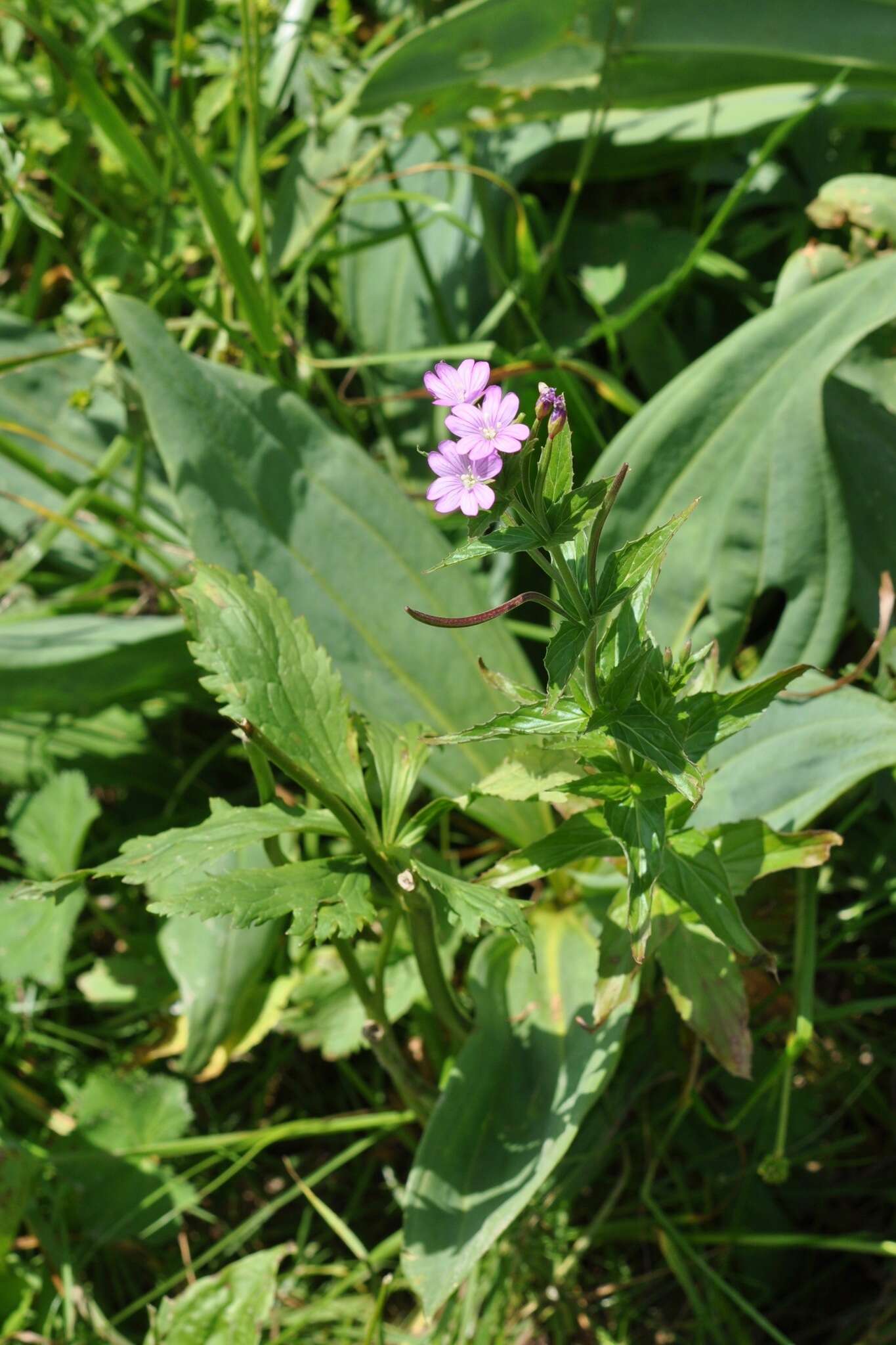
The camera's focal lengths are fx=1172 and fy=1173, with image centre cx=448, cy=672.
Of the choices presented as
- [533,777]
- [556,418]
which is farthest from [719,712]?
[556,418]

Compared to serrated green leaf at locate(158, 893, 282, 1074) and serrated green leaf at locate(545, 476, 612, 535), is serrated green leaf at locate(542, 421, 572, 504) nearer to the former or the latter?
serrated green leaf at locate(545, 476, 612, 535)

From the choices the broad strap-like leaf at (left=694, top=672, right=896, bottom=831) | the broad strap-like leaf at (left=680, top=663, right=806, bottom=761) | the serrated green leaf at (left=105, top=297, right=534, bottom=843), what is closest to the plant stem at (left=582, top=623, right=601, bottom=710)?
the broad strap-like leaf at (left=680, top=663, right=806, bottom=761)

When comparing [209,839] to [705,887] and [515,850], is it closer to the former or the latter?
[515,850]

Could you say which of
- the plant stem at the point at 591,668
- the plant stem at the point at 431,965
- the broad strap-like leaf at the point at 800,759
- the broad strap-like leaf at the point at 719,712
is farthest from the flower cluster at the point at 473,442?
the broad strap-like leaf at the point at 800,759

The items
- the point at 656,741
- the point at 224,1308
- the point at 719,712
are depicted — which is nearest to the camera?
the point at 656,741

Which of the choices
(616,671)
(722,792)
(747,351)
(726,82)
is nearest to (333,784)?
(616,671)

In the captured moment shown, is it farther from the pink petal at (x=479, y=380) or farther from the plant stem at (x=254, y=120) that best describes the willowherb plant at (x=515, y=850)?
the plant stem at (x=254, y=120)

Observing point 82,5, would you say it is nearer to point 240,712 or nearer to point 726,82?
point 726,82
